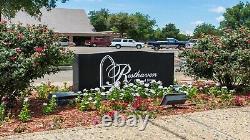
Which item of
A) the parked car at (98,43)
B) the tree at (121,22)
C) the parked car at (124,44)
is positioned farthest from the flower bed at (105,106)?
the tree at (121,22)

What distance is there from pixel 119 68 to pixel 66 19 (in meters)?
51.3

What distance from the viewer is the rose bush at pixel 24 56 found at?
346 inches

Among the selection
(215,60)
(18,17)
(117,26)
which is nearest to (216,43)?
(215,60)

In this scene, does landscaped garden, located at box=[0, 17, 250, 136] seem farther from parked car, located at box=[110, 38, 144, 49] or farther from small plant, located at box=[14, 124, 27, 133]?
parked car, located at box=[110, 38, 144, 49]

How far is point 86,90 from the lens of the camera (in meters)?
10.2

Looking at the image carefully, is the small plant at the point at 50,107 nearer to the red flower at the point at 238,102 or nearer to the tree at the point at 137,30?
the red flower at the point at 238,102

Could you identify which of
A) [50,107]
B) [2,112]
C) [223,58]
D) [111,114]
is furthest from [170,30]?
[2,112]

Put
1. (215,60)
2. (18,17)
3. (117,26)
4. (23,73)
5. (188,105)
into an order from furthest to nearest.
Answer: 1. (117,26)
2. (18,17)
3. (215,60)
4. (188,105)
5. (23,73)

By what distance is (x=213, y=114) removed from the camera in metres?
9.12

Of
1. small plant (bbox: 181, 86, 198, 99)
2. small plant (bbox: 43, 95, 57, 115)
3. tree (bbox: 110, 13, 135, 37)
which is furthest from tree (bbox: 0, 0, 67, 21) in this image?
tree (bbox: 110, 13, 135, 37)

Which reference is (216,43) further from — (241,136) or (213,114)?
(241,136)

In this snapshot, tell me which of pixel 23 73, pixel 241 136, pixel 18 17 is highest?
pixel 18 17

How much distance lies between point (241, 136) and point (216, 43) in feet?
17.2

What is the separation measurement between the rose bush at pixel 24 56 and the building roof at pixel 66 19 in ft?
159
